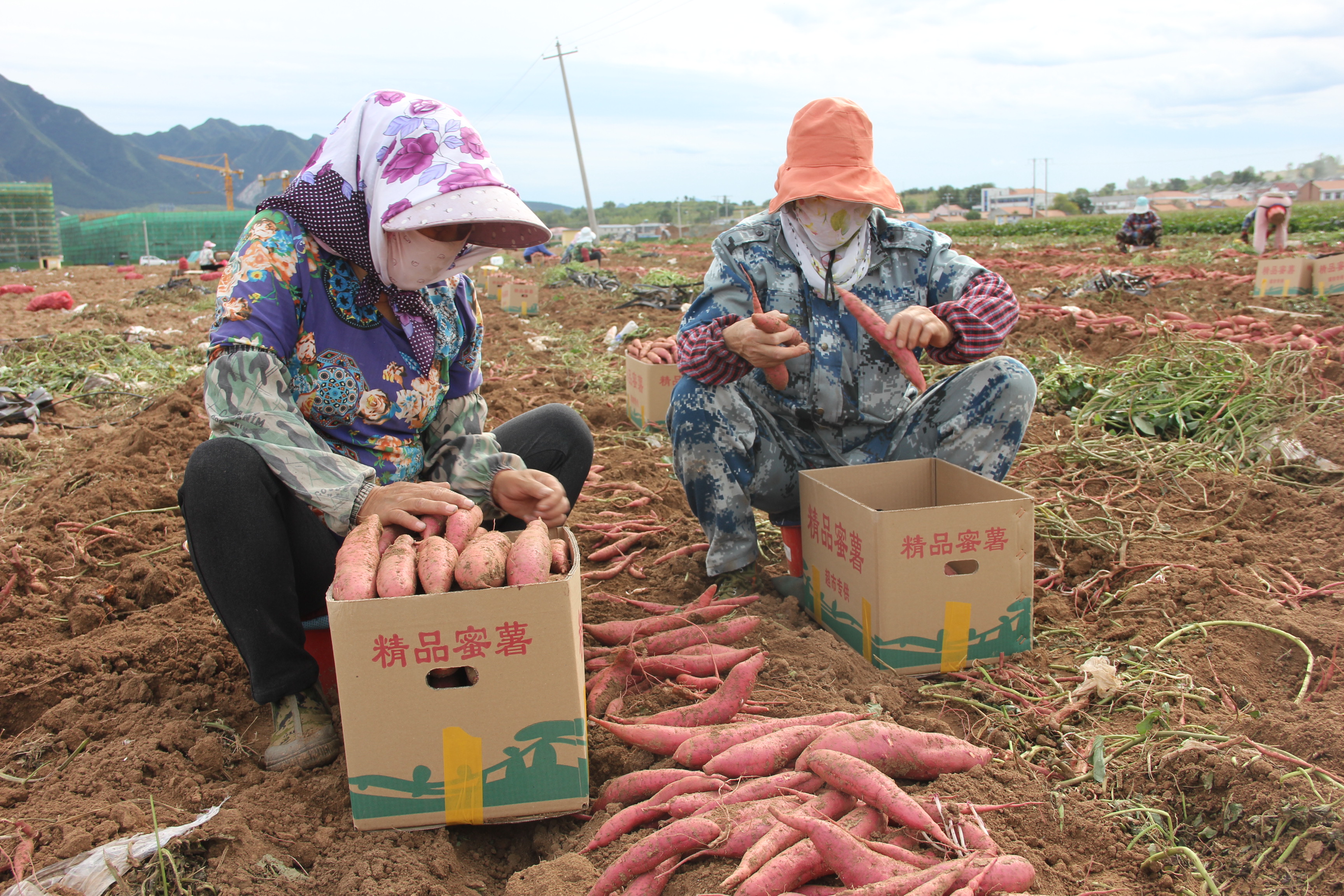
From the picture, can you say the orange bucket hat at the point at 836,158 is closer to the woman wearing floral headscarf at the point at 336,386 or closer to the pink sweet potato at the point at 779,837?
the woman wearing floral headscarf at the point at 336,386

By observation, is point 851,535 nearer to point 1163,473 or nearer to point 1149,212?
point 1163,473

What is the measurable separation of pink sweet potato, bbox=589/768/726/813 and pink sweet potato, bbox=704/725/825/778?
0.05 metres

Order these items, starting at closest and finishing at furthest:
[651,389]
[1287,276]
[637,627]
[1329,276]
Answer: [637,627]
[651,389]
[1329,276]
[1287,276]

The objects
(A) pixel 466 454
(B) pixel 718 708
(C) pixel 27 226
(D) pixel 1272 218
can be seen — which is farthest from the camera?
(C) pixel 27 226

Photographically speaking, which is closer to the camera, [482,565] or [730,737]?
[482,565]

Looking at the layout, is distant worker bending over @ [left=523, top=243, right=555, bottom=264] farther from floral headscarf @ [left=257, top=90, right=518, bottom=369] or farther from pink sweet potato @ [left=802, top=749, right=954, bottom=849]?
pink sweet potato @ [left=802, top=749, right=954, bottom=849]

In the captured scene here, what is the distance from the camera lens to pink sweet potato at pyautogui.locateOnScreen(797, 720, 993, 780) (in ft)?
4.85

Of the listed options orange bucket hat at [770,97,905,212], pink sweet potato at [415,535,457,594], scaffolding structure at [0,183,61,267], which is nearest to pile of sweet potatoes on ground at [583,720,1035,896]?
pink sweet potato at [415,535,457,594]

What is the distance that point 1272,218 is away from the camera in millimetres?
11094

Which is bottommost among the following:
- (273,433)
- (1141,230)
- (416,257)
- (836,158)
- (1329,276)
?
(273,433)

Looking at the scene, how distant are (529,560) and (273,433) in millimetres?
665

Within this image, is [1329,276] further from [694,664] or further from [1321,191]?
[1321,191]

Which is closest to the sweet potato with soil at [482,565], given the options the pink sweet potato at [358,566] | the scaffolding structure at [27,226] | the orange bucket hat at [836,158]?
the pink sweet potato at [358,566]

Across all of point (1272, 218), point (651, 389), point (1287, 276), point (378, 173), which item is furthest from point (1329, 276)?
point (378, 173)
